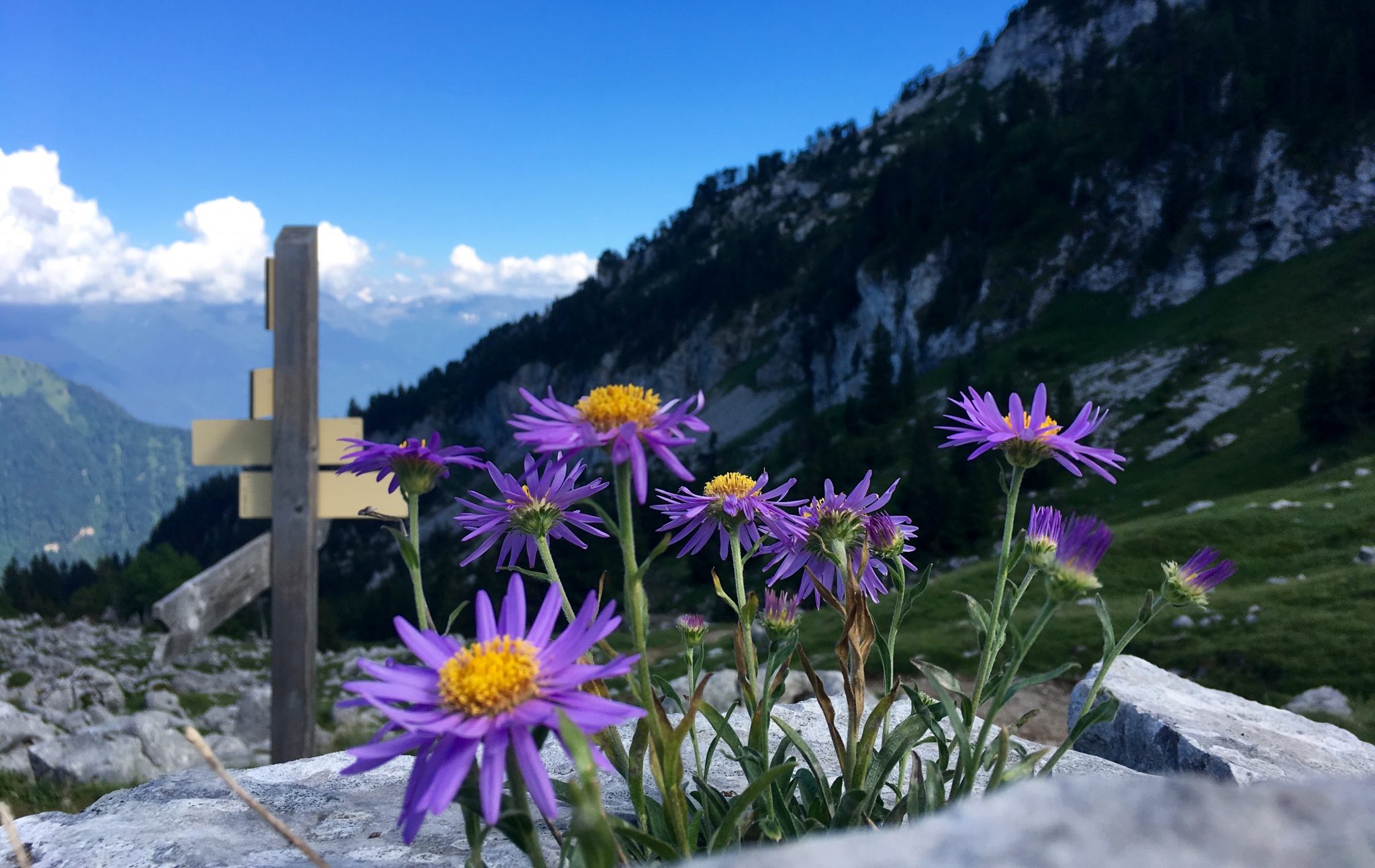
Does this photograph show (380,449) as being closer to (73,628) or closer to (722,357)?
(73,628)

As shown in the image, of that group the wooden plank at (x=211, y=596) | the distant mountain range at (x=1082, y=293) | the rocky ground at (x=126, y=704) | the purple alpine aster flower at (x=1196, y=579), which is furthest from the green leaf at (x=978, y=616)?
the distant mountain range at (x=1082, y=293)

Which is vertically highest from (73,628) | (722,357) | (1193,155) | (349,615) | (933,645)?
(1193,155)

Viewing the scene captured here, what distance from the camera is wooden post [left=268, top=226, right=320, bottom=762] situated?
5254 mm

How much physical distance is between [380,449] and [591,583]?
40.6m

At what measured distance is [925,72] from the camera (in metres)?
130

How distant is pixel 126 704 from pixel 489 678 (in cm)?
1890

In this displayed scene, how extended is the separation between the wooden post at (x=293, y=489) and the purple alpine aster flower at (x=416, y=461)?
363 cm

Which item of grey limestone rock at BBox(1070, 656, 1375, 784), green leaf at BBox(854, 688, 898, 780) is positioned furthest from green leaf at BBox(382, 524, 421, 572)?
grey limestone rock at BBox(1070, 656, 1375, 784)

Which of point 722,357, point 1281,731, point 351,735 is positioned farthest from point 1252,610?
point 722,357

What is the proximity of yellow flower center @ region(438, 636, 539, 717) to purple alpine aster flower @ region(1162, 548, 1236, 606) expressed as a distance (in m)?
1.55

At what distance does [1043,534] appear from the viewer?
6.75 feet

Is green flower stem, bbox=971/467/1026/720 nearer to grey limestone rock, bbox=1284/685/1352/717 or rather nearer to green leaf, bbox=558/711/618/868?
green leaf, bbox=558/711/618/868

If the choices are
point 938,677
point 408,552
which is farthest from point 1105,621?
point 408,552

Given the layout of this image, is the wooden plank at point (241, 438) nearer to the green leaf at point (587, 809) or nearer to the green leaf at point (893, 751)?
the green leaf at point (893, 751)
